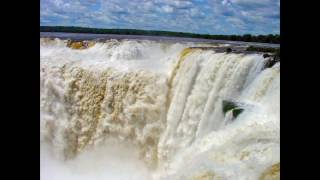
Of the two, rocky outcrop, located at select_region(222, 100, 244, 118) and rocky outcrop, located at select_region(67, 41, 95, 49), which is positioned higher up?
rocky outcrop, located at select_region(67, 41, 95, 49)

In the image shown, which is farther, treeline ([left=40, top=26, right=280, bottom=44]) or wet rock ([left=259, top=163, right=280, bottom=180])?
treeline ([left=40, top=26, right=280, bottom=44])

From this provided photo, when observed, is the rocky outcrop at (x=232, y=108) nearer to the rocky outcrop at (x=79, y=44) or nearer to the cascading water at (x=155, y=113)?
the cascading water at (x=155, y=113)

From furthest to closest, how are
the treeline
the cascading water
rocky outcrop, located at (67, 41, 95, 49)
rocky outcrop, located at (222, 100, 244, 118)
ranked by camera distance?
1. rocky outcrop, located at (67, 41, 95, 49)
2. rocky outcrop, located at (222, 100, 244, 118)
3. the cascading water
4. the treeline

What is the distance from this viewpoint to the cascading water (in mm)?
Result: 3043

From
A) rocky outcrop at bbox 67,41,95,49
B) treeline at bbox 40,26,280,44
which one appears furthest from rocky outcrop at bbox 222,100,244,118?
rocky outcrop at bbox 67,41,95,49

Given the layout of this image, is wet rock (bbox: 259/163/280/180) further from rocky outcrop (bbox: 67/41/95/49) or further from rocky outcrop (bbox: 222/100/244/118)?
rocky outcrop (bbox: 67/41/95/49)

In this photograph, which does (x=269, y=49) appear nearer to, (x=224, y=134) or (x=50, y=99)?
(x=224, y=134)

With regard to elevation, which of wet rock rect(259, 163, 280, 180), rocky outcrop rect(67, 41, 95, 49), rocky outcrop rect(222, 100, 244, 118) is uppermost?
rocky outcrop rect(67, 41, 95, 49)

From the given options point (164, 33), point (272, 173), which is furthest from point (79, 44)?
point (272, 173)

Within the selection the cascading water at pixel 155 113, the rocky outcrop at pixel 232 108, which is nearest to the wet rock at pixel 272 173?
the cascading water at pixel 155 113
